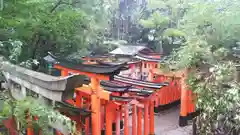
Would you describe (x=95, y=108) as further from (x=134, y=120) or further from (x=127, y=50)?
(x=127, y=50)

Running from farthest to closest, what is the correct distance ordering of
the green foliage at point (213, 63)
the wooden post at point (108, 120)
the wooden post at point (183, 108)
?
1. the wooden post at point (183, 108)
2. the wooden post at point (108, 120)
3. the green foliage at point (213, 63)

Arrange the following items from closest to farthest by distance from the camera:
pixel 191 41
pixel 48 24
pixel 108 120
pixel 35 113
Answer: pixel 35 113, pixel 108 120, pixel 48 24, pixel 191 41

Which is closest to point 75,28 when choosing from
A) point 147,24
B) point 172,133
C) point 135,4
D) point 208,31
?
point 208,31

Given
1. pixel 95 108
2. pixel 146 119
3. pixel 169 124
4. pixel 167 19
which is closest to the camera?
→ pixel 95 108

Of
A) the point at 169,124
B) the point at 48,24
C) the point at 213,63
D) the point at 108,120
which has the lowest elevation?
the point at 169,124

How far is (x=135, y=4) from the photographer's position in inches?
998

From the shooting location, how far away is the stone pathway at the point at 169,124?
988 centimetres

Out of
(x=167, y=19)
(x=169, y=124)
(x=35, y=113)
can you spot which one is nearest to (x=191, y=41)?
(x=169, y=124)

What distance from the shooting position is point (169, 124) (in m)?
10.9

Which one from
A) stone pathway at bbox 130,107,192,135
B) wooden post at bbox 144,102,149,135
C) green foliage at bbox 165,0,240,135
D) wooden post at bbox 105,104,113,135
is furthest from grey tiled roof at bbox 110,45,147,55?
wooden post at bbox 105,104,113,135

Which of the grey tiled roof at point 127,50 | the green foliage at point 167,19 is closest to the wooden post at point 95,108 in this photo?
the grey tiled roof at point 127,50

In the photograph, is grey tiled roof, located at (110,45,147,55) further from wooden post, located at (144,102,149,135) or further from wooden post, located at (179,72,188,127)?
wooden post, located at (144,102,149,135)

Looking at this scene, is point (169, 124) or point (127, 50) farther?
point (127, 50)

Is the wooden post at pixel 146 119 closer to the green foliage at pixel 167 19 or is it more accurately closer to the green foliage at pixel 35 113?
the green foliage at pixel 35 113
